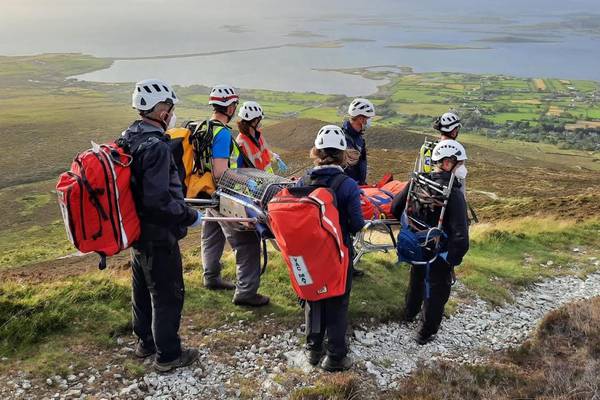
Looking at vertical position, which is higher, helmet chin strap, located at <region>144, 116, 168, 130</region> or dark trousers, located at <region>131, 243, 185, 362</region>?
helmet chin strap, located at <region>144, 116, 168, 130</region>

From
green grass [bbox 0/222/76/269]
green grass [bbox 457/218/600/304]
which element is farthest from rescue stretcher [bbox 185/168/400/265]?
green grass [bbox 0/222/76/269]

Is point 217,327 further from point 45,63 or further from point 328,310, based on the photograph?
point 45,63

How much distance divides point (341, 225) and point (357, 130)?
3012mm

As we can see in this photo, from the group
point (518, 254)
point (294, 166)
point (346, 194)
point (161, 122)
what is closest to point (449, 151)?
point (346, 194)

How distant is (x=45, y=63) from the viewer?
5517 inches

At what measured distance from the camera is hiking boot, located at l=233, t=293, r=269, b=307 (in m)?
6.76

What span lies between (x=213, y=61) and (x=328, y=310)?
15151 centimetres

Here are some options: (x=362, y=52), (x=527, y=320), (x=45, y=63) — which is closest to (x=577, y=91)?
(x=362, y=52)

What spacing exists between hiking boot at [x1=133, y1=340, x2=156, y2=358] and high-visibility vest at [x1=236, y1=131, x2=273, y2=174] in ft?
9.11

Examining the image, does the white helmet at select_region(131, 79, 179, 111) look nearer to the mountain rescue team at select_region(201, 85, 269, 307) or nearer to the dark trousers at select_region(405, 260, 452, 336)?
the mountain rescue team at select_region(201, 85, 269, 307)

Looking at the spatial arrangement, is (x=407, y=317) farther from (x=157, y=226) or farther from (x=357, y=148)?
(x=157, y=226)

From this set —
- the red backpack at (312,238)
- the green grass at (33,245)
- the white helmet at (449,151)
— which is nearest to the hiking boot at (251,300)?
the red backpack at (312,238)

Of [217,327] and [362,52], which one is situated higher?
[362,52]

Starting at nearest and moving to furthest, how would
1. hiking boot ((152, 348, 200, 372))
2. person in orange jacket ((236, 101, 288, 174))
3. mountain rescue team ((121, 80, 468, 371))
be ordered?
mountain rescue team ((121, 80, 468, 371)) → hiking boot ((152, 348, 200, 372)) → person in orange jacket ((236, 101, 288, 174))
